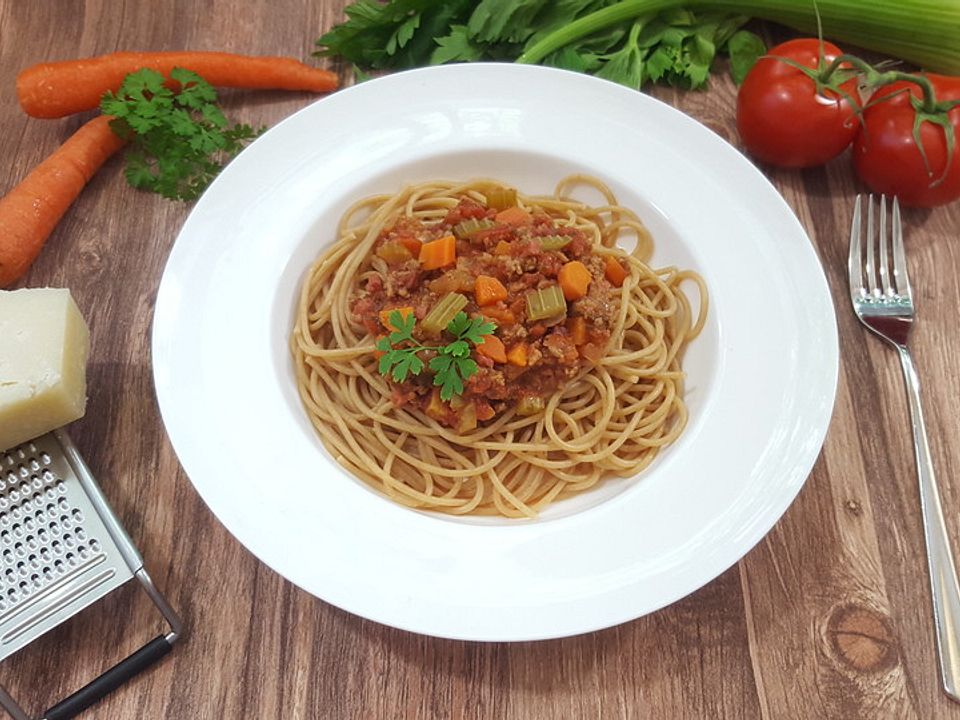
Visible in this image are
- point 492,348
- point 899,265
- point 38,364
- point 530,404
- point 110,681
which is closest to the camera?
point 110,681

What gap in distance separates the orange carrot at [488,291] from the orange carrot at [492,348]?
161 millimetres

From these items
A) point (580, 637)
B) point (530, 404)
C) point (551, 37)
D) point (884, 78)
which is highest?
point (884, 78)

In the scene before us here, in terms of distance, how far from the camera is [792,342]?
2.95m

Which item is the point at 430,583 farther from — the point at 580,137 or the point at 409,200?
the point at 580,137

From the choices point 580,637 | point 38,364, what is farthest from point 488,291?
point 38,364

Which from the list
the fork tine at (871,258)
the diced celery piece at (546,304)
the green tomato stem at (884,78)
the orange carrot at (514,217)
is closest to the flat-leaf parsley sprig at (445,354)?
the diced celery piece at (546,304)

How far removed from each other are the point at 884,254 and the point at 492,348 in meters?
2.11

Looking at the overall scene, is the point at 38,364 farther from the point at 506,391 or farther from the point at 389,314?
the point at 506,391

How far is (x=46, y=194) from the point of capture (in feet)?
12.2

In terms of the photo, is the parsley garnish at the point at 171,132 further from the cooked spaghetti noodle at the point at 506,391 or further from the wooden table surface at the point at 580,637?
the cooked spaghetti noodle at the point at 506,391

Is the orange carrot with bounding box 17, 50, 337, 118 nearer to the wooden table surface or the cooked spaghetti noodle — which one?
the wooden table surface

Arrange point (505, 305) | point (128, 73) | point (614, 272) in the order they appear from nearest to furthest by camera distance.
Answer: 1. point (505, 305)
2. point (614, 272)
3. point (128, 73)

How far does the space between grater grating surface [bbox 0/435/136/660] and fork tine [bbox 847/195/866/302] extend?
3.39m

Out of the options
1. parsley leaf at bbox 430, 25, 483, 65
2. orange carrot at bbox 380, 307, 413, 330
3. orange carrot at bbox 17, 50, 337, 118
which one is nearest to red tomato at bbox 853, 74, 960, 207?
parsley leaf at bbox 430, 25, 483, 65
